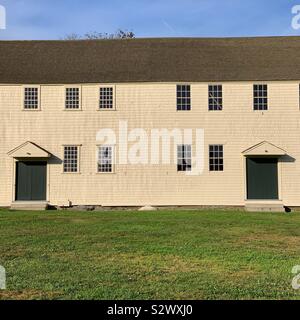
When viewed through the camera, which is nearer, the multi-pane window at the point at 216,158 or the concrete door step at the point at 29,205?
the concrete door step at the point at 29,205

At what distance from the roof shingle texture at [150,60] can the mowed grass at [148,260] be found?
1107 cm

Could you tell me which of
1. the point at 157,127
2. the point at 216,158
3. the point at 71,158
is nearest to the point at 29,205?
the point at 71,158

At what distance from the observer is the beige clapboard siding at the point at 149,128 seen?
25.4 m

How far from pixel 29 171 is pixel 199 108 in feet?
31.6

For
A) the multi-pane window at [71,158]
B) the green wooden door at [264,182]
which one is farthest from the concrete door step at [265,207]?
the multi-pane window at [71,158]

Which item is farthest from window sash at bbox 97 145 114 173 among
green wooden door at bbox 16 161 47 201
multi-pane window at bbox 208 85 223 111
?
multi-pane window at bbox 208 85 223 111

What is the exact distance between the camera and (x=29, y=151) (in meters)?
25.6

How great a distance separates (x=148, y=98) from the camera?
26.1m

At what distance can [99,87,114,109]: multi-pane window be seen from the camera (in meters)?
26.3

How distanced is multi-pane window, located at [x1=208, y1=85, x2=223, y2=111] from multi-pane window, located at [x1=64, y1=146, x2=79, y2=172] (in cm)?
750

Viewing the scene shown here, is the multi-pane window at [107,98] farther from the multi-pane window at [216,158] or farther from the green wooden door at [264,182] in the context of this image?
the green wooden door at [264,182]

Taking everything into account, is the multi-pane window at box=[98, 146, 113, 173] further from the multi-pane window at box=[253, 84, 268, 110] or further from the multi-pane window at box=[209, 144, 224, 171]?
the multi-pane window at box=[253, 84, 268, 110]
